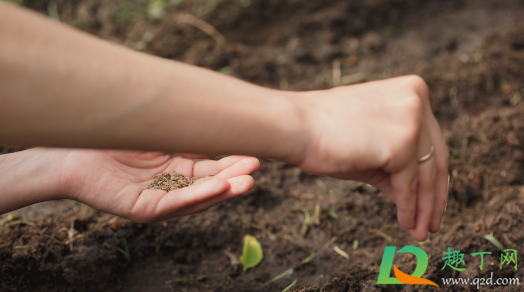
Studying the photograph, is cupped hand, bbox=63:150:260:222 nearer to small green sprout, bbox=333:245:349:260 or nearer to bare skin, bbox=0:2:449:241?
bare skin, bbox=0:2:449:241

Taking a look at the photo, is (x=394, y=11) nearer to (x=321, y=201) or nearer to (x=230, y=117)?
(x=321, y=201)

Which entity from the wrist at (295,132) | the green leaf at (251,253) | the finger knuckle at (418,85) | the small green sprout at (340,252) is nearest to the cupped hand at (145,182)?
the wrist at (295,132)

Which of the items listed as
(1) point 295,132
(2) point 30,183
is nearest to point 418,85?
(1) point 295,132

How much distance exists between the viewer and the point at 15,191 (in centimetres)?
155

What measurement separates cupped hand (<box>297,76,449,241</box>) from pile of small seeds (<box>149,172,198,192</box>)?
1.75 ft

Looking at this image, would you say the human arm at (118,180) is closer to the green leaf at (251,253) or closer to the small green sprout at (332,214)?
the green leaf at (251,253)

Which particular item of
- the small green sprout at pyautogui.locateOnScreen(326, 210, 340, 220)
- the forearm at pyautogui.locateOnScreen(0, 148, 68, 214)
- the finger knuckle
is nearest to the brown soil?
the small green sprout at pyautogui.locateOnScreen(326, 210, 340, 220)

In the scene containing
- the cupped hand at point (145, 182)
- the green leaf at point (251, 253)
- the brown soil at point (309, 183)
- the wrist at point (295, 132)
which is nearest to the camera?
the wrist at point (295, 132)

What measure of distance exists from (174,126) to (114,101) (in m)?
0.15

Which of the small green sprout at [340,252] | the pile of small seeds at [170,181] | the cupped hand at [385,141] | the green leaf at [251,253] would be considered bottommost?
the small green sprout at [340,252]

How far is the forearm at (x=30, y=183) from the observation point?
5.08ft

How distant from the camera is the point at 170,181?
5.06 ft

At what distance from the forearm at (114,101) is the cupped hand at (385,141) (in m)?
0.11

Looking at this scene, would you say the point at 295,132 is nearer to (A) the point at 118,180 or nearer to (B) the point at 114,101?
(B) the point at 114,101
